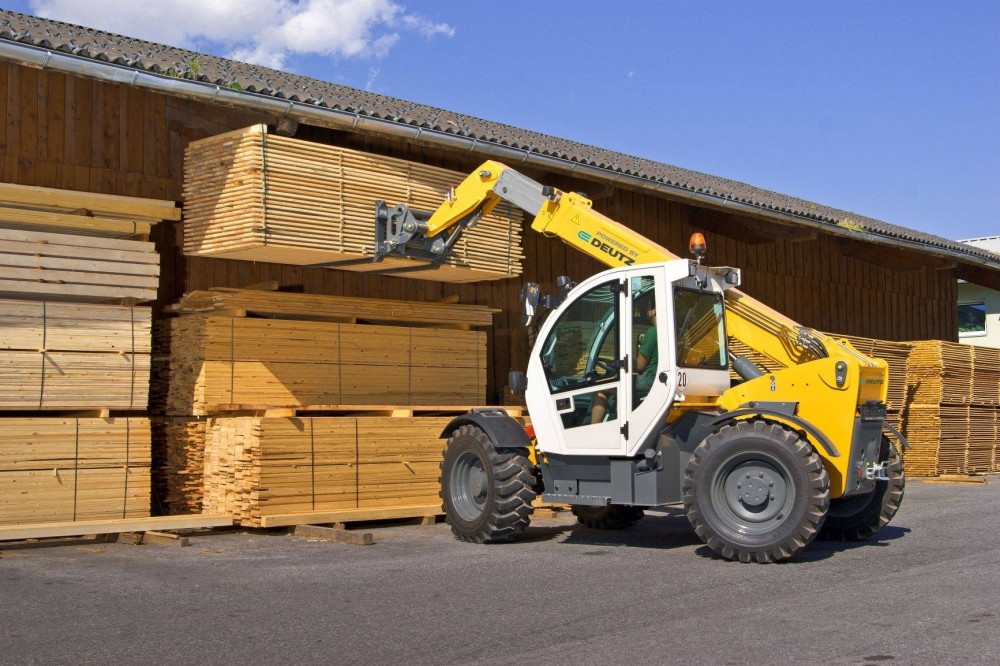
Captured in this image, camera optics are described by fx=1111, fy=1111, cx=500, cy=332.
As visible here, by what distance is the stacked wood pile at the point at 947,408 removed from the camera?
691 inches

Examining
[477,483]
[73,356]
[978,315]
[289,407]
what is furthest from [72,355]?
[978,315]

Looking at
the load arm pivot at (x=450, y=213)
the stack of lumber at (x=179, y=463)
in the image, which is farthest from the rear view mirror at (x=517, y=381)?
the stack of lumber at (x=179, y=463)

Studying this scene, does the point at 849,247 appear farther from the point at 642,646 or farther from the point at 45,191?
the point at 642,646

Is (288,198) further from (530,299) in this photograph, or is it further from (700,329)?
(700,329)

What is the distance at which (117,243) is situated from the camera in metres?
10.6

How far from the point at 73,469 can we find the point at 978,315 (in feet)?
81.8

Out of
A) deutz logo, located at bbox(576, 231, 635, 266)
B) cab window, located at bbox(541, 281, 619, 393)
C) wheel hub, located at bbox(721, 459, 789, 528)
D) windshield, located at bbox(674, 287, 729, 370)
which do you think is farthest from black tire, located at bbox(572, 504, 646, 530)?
deutz logo, located at bbox(576, 231, 635, 266)

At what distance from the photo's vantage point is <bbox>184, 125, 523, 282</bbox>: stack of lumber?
10.4 meters

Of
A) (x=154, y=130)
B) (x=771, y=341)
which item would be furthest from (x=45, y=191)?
(x=771, y=341)

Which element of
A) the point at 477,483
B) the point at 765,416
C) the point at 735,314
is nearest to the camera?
the point at 765,416

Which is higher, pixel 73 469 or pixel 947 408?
pixel 947 408

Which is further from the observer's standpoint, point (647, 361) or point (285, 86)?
point (285, 86)

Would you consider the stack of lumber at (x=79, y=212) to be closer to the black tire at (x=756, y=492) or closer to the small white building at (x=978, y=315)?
the black tire at (x=756, y=492)

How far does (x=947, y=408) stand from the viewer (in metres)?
17.7
